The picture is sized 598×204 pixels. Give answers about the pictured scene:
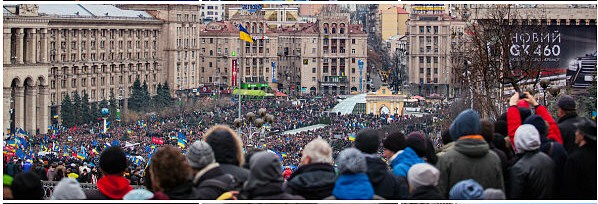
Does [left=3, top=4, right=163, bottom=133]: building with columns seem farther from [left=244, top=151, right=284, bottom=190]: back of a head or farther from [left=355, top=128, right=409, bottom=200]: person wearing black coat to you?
[left=244, top=151, right=284, bottom=190]: back of a head

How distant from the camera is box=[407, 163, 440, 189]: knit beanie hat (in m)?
8.87

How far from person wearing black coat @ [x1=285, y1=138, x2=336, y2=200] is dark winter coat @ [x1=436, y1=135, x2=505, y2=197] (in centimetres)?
80

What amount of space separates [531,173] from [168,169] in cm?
221

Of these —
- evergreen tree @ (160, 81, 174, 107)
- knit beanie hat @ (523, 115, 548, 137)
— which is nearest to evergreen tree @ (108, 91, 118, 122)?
evergreen tree @ (160, 81, 174, 107)

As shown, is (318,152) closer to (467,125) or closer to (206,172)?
(206,172)

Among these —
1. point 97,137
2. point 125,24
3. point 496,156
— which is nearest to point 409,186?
point 496,156

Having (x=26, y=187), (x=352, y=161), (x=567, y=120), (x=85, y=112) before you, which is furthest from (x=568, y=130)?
(x=85, y=112)

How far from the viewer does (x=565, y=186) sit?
9.52m

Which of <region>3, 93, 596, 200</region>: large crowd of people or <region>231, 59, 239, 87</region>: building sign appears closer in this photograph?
<region>3, 93, 596, 200</region>: large crowd of people

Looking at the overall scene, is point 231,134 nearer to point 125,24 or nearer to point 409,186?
point 409,186

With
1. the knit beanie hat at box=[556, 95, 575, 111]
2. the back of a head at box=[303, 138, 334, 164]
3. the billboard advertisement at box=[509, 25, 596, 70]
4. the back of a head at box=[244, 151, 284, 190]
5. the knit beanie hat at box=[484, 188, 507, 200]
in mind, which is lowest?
the knit beanie hat at box=[484, 188, 507, 200]

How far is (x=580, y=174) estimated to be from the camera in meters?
9.52

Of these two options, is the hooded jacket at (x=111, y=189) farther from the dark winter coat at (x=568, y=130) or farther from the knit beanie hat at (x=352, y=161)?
the dark winter coat at (x=568, y=130)

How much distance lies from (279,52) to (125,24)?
69.3 ft
